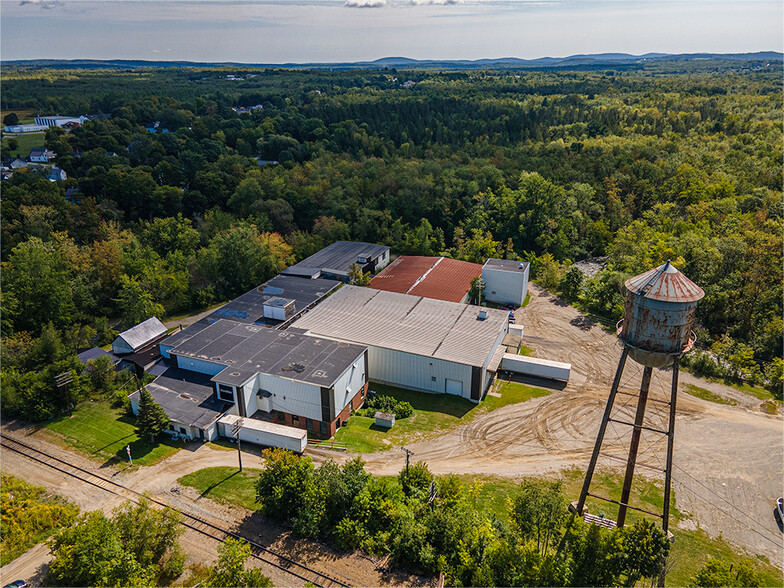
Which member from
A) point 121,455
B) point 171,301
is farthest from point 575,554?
point 171,301

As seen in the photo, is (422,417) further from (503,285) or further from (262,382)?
(503,285)

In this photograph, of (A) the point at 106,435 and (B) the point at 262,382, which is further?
(B) the point at 262,382

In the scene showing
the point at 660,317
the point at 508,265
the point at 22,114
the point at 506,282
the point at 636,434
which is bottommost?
the point at 506,282

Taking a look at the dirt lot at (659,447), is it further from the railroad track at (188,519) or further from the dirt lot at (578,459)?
the railroad track at (188,519)

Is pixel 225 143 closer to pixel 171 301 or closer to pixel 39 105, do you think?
pixel 171 301

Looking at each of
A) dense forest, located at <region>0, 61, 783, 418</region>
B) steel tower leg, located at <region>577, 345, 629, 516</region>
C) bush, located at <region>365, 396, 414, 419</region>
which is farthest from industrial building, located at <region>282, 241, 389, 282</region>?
steel tower leg, located at <region>577, 345, 629, 516</region>

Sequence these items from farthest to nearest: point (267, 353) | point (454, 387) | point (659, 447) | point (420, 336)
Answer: point (420, 336), point (454, 387), point (267, 353), point (659, 447)

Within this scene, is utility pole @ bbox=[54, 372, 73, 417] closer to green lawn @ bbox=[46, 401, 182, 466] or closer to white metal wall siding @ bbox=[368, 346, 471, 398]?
green lawn @ bbox=[46, 401, 182, 466]

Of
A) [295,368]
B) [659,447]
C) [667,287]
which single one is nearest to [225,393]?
[295,368]
